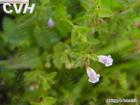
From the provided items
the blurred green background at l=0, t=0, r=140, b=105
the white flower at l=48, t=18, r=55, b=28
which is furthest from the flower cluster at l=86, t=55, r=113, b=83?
the white flower at l=48, t=18, r=55, b=28

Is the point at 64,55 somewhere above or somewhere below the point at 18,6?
below

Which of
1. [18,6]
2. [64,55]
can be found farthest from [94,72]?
[18,6]

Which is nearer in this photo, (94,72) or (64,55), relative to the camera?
(94,72)

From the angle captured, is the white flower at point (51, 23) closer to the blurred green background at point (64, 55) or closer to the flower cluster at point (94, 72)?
the blurred green background at point (64, 55)

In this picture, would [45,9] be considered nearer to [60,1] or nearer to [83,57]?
[60,1]

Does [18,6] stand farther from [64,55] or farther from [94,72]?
[94,72]

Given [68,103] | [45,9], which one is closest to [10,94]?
[68,103]
